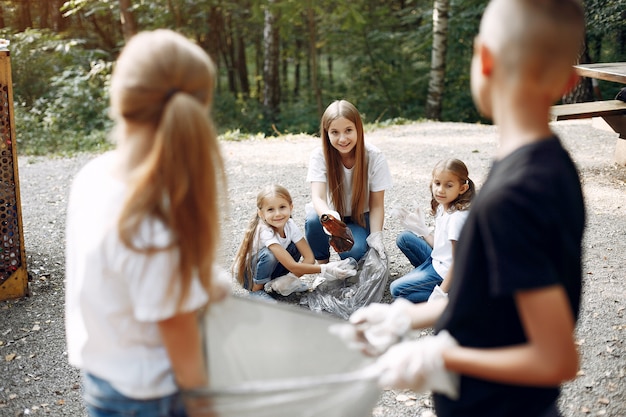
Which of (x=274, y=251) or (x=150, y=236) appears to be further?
(x=274, y=251)

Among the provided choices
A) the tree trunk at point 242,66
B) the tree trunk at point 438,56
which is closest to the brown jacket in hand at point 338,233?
the tree trunk at point 438,56

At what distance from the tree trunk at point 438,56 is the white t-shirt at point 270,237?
8101mm

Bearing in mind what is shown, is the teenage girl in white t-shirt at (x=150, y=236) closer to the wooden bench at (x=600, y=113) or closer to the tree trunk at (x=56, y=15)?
the wooden bench at (x=600, y=113)

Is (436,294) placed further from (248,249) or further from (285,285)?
(248,249)

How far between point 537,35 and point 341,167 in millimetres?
2992

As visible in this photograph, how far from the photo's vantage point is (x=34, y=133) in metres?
11.0

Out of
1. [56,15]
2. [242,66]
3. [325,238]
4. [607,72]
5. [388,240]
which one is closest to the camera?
[325,238]

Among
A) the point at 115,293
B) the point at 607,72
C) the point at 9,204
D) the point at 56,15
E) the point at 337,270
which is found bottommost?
the point at 337,270

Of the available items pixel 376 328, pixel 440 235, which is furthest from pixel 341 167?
pixel 376 328

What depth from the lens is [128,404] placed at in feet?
4.33

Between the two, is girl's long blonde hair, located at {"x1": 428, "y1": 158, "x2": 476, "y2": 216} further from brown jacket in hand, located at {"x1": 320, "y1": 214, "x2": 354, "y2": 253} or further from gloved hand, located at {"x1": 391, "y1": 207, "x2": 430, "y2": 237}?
brown jacket in hand, located at {"x1": 320, "y1": 214, "x2": 354, "y2": 253}

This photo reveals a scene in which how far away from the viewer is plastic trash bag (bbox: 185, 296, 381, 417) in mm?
1325

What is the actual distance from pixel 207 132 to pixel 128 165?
18 cm

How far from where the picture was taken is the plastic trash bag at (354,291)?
382 centimetres
